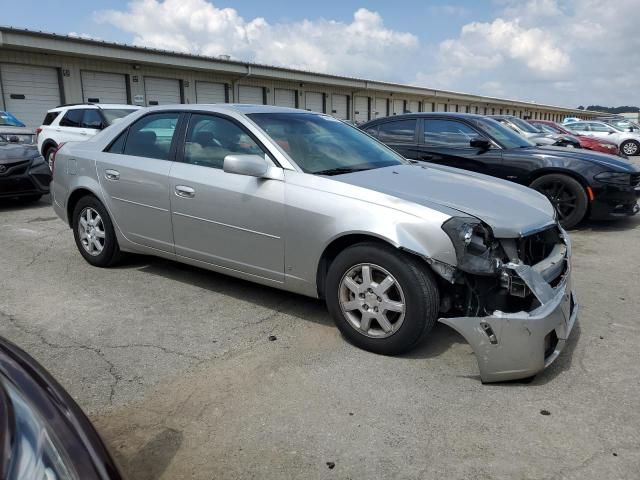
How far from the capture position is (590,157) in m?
7.27

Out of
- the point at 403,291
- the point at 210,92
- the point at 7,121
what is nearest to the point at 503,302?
the point at 403,291

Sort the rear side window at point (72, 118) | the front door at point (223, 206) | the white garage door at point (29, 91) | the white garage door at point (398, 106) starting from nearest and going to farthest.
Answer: the front door at point (223, 206) < the rear side window at point (72, 118) < the white garage door at point (29, 91) < the white garage door at point (398, 106)

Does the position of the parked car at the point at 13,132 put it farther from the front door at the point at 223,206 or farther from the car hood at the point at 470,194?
the car hood at the point at 470,194

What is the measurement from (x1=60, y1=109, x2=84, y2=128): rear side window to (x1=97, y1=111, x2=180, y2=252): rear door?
7.85m

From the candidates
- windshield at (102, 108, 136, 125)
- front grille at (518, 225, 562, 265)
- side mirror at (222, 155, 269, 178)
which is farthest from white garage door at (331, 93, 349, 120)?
front grille at (518, 225, 562, 265)

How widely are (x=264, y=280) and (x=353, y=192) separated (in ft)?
3.30

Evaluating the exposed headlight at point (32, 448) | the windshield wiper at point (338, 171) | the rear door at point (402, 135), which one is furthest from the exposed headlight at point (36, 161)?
the exposed headlight at point (32, 448)

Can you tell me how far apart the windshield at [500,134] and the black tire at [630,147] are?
18472 millimetres

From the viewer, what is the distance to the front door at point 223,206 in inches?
151

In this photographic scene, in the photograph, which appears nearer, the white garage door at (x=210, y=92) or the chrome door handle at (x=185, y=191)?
the chrome door handle at (x=185, y=191)

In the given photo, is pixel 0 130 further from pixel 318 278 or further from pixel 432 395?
pixel 432 395

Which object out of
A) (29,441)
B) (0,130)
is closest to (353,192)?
(29,441)

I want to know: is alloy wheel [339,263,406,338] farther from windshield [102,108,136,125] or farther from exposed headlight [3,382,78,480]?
windshield [102,108,136,125]

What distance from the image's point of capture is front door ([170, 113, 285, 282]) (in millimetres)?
3826
